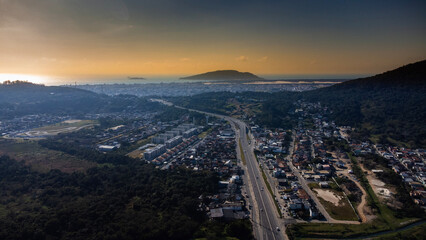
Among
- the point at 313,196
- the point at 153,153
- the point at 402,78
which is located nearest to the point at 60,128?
the point at 153,153

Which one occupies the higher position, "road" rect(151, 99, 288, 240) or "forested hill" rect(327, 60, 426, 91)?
"forested hill" rect(327, 60, 426, 91)

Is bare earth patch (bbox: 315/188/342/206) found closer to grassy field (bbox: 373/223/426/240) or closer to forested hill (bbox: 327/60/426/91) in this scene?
grassy field (bbox: 373/223/426/240)

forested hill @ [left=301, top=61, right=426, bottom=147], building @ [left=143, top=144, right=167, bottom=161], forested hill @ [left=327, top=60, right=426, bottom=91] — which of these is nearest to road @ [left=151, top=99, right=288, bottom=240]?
building @ [left=143, top=144, right=167, bottom=161]

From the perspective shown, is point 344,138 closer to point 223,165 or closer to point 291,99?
point 223,165

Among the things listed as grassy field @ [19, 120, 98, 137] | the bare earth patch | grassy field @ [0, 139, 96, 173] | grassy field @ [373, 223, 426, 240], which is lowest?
grassy field @ [373, 223, 426, 240]

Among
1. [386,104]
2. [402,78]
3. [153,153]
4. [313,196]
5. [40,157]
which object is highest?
[402,78]

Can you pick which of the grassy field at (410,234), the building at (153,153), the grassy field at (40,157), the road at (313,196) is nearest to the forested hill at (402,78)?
the road at (313,196)

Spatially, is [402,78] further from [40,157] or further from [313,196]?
[40,157]
